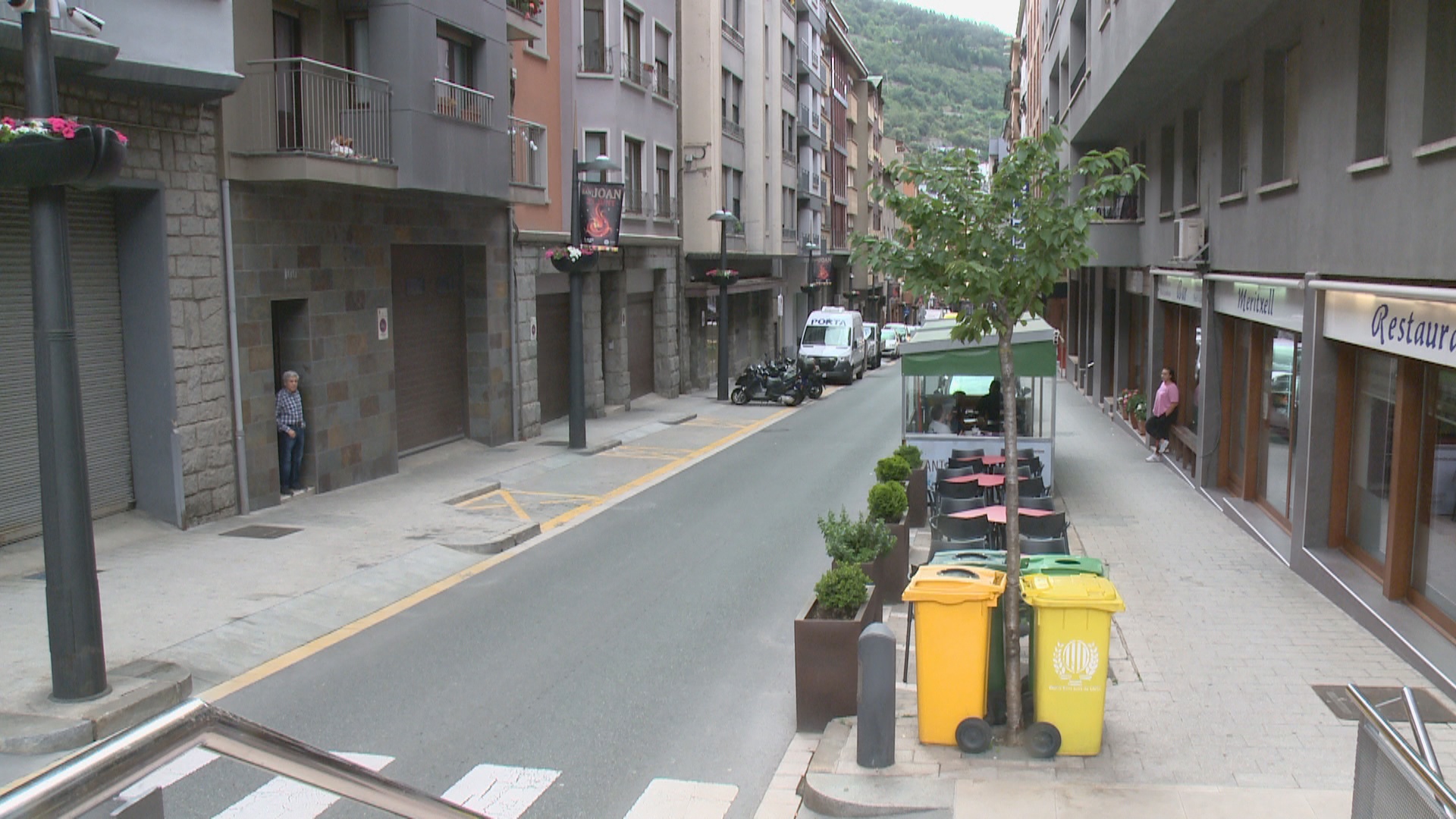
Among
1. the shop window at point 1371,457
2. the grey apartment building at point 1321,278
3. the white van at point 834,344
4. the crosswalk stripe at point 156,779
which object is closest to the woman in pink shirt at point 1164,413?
the grey apartment building at point 1321,278

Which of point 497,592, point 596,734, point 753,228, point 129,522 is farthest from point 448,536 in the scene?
point 753,228

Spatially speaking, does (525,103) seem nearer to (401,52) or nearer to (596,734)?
(401,52)

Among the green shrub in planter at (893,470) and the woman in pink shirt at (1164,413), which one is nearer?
the green shrub in planter at (893,470)

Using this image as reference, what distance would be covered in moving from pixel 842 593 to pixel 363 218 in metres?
12.2

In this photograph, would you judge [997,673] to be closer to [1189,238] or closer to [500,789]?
[500,789]

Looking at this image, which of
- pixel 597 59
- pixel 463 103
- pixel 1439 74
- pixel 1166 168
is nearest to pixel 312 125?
pixel 463 103

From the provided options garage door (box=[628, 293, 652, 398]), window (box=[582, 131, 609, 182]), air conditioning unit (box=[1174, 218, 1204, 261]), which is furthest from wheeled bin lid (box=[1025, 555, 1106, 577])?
garage door (box=[628, 293, 652, 398])

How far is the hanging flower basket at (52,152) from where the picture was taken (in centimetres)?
716

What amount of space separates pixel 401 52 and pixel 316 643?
1013cm

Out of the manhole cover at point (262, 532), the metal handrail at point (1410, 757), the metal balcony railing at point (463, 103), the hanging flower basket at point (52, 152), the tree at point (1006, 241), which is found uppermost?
the metal balcony railing at point (463, 103)

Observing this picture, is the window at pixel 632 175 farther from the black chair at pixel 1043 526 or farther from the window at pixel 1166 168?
the black chair at pixel 1043 526

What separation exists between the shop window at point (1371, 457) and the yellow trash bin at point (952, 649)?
4760 mm

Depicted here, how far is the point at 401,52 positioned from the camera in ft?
A: 55.8

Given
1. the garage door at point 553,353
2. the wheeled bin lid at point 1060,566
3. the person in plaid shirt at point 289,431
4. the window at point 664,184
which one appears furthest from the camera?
the window at point 664,184
